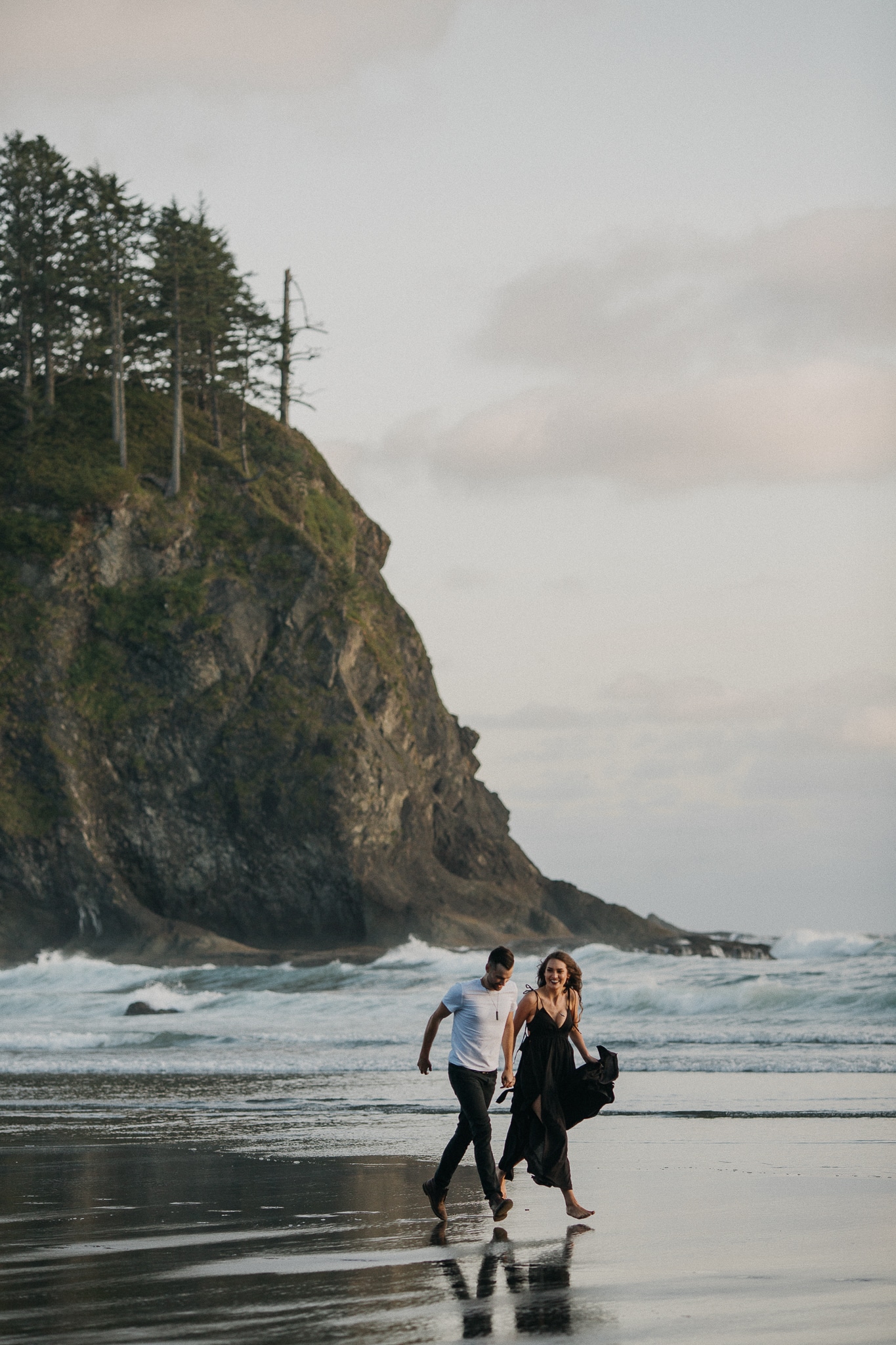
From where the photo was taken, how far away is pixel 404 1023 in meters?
23.4

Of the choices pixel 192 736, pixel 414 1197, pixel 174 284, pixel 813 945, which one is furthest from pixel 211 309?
pixel 414 1197

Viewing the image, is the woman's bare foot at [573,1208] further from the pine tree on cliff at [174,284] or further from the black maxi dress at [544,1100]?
the pine tree on cliff at [174,284]

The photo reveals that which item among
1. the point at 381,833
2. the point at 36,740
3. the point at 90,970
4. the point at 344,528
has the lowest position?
the point at 90,970

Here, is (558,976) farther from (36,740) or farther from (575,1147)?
(36,740)

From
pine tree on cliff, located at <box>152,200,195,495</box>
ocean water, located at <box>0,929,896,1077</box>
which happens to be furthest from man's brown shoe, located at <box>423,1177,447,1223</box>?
pine tree on cliff, located at <box>152,200,195,495</box>

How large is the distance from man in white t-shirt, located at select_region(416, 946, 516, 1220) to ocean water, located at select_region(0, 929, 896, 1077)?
9211mm

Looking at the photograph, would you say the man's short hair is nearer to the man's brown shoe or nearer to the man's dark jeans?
the man's dark jeans

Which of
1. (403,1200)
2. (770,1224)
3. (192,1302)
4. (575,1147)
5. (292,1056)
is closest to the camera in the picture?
(192,1302)

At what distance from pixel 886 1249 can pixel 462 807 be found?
49200 mm

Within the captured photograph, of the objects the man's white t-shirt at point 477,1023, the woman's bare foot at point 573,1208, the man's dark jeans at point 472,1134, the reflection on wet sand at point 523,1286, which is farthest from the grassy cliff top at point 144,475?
the reflection on wet sand at point 523,1286

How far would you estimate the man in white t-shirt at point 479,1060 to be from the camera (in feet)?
25.2

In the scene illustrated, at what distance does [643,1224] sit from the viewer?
7520mm

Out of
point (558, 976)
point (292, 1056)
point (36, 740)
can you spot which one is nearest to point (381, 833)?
point (36, 740)

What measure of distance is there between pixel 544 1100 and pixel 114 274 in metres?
48.0
